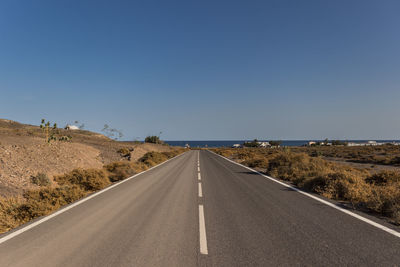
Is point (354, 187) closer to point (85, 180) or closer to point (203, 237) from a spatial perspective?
point (203, 237)

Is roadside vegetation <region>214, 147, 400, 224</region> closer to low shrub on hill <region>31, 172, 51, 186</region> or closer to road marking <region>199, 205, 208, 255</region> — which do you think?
road marking <region>199, 205, 208, 255</region>

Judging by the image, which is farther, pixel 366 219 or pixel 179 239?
pixel 366 219

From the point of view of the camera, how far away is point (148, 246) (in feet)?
12.4

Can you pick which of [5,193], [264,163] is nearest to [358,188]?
[264,163]

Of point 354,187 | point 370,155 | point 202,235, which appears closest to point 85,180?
point 202,235

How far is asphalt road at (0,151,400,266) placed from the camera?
10.9 ft

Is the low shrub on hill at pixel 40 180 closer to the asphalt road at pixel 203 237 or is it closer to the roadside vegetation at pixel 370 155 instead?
the asphalt road at pixel 203 237

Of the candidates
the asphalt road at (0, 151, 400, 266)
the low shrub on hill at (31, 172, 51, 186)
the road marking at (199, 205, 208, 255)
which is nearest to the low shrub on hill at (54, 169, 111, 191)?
the low shrub on hill at (31, 172, 51, 186)

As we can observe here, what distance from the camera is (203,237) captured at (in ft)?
13.6

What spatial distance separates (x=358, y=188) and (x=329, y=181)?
99cm

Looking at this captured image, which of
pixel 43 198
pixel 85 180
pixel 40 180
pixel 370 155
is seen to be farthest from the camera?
pixel 370 155

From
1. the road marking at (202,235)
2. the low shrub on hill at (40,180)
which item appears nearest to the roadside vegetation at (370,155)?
the road marking at (202,235)

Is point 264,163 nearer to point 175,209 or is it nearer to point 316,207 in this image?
point 316,207

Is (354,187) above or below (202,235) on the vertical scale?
above
